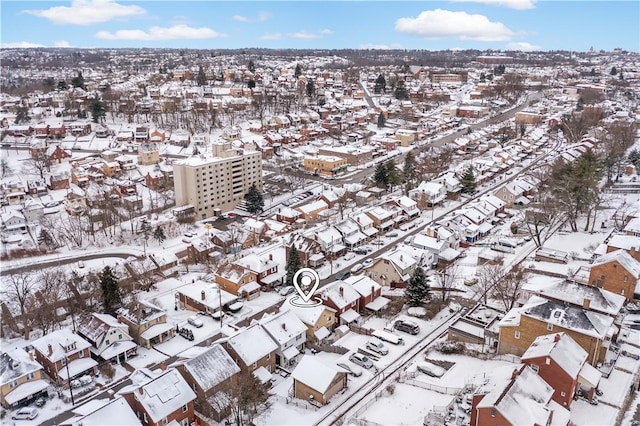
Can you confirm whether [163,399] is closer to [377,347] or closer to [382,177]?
[377,347]

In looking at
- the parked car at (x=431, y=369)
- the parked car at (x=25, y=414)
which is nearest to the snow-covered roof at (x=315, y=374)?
the parked car at (x=431, y=369)

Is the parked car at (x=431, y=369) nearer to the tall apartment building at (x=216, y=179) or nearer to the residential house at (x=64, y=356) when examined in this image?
the residential house at (x=64, y=356)

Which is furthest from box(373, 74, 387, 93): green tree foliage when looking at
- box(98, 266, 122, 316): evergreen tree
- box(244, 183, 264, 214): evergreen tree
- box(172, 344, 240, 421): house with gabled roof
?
box(172, 344, 240, 421): house with gabled roof

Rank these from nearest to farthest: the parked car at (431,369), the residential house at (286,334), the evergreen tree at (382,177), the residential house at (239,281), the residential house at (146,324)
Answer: the parked car at (431,369), the residential house at (286,334), the residential house at (146,324), the residential house at (239,281), the evergreen tree at (382,177)

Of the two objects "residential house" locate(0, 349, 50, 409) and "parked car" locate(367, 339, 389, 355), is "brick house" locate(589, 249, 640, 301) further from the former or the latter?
"residential house" locate(0, 349, 50, 409)

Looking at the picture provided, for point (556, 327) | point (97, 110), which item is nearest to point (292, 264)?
point (556, 327)

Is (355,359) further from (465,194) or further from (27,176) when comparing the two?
(27,176)
